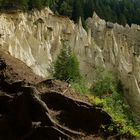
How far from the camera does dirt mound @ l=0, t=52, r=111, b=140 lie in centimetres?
1786

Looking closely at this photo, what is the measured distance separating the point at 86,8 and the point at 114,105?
55.4 metres

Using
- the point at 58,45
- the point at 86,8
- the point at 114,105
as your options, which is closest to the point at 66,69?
the point at 114,105

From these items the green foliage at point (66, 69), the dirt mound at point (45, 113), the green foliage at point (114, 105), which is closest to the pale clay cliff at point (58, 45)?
the green foliage at point (66, 69)

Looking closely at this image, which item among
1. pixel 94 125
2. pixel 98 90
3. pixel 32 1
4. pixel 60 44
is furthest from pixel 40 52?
pixel 94 125

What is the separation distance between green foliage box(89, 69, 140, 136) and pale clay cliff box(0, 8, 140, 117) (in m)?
2.65

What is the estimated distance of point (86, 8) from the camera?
87.2 m

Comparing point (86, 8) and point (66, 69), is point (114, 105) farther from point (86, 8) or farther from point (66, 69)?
point (86, 8)

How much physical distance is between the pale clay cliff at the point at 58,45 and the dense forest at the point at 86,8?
8.80 feet

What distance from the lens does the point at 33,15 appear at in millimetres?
56375

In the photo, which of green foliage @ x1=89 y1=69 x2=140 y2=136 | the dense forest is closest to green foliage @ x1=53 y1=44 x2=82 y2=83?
green foliage @ x1=89 y1=69 x2=140 y2=136

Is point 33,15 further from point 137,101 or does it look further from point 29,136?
point 29,136

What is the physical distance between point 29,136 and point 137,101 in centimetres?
3004

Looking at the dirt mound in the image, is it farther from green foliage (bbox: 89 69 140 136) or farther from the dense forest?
the dense forest

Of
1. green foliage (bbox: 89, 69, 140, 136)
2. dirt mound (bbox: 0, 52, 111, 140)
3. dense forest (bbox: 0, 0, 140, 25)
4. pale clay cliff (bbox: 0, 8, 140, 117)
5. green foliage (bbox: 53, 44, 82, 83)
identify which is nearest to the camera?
dirt mound (bbox: 0, 52, 111, 140)
